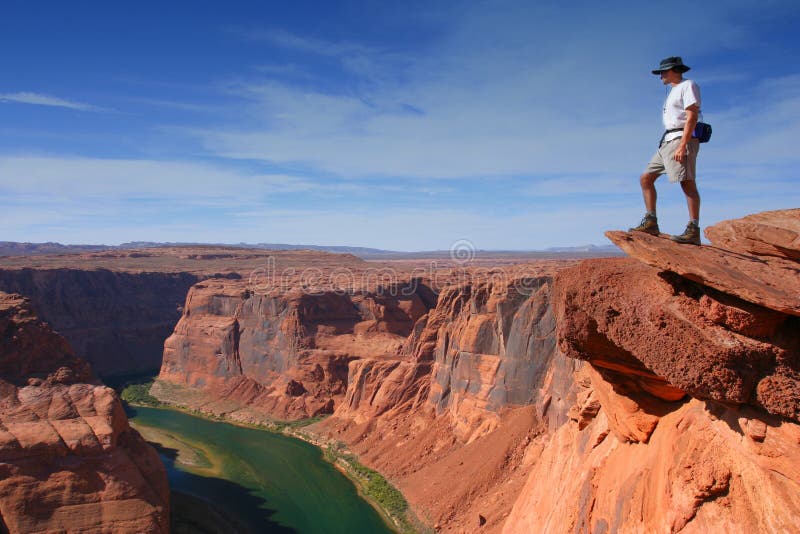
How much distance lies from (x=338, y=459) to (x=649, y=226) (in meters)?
35.4

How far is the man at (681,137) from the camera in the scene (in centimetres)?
825

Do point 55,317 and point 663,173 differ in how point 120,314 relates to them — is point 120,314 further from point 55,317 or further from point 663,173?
point 663,173

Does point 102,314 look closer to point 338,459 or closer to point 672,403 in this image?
point 338,459

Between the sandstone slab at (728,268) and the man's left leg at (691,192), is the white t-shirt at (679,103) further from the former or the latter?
the sandstone slab at (728,268)

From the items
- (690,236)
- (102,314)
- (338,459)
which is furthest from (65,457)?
(102,314)

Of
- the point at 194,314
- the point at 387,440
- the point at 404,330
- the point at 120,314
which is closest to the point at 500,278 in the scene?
the point at 387,440

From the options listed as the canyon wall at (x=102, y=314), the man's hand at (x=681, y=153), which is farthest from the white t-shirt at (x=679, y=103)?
the canyon wall at (x=102, y=314)

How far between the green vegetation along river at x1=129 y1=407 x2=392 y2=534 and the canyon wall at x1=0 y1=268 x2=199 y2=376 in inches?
1131

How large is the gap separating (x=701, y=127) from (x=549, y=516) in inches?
369

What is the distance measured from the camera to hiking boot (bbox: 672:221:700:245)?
850 cm

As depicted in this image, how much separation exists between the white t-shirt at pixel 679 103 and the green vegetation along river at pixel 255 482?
90.6ft

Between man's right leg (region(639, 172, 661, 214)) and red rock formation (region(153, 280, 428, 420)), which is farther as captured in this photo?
red rock formation (region(153, 280, 428, 420))

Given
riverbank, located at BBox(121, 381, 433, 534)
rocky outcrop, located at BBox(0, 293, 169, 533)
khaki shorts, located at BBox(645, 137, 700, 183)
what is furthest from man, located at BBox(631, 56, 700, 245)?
riverbank, located at BBox(121, 381, 433, 534)

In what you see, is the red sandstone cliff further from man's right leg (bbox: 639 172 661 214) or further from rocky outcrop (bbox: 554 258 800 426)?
man's right leg (bbox: 639 172 661 214)
